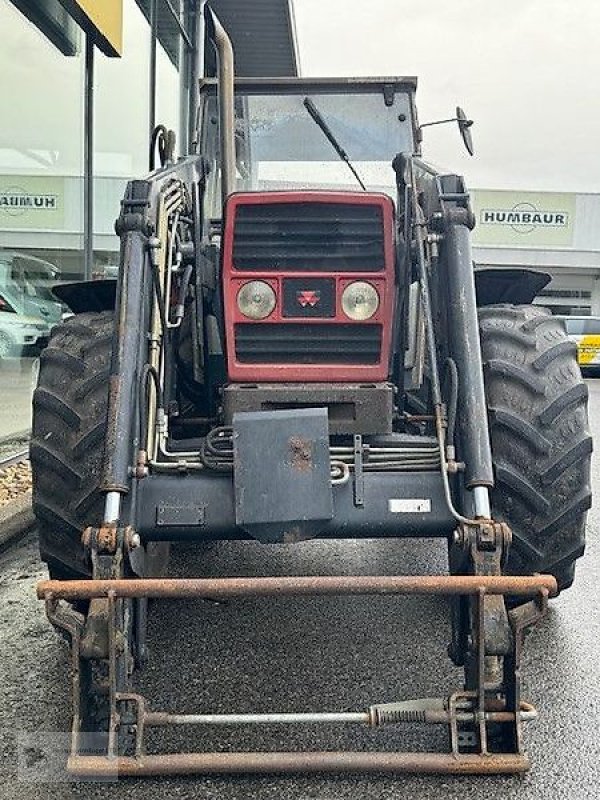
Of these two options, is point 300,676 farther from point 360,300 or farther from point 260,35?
point 260,35

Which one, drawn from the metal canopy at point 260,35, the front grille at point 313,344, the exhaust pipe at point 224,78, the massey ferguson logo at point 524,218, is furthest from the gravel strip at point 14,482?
the massey ferguson logo at point 524,218

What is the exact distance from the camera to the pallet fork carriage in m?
2.54

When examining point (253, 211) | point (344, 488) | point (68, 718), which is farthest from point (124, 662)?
point (253, 211)

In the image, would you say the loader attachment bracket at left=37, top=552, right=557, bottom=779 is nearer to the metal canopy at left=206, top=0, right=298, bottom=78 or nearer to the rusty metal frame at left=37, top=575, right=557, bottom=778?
the rusty metal frame at left=37, top=575, right=557, bottom=778

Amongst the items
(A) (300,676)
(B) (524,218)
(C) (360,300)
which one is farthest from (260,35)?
(B) (524,218)

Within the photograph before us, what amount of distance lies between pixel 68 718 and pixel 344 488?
121cm

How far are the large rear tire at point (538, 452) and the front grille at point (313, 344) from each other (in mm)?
480

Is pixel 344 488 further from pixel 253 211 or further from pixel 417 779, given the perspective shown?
pixel 253 211

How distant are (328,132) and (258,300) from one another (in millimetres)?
1634

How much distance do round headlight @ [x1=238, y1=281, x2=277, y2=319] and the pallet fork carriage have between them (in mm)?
1220

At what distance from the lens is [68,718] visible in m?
3.04

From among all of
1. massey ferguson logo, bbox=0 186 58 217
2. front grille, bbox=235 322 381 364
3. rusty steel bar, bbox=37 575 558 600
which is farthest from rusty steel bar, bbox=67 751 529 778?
massey ferguson logo, bbox=0 186 58 217

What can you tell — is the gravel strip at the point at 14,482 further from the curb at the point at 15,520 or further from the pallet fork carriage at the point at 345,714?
the pallet fork carriage at the point at 345,714

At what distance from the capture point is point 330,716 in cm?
255
